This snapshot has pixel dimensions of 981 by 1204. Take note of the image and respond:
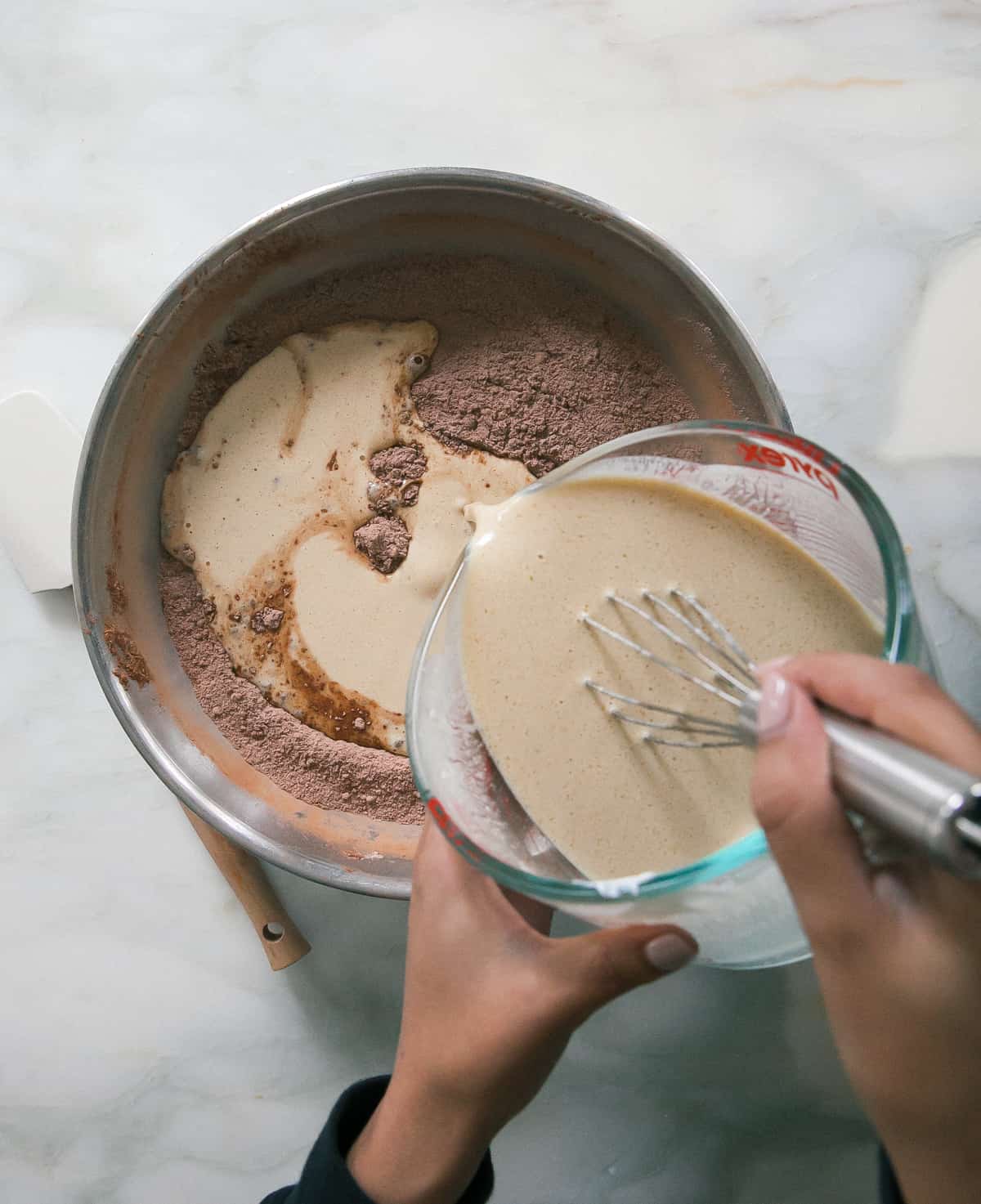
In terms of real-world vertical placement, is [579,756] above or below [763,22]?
below

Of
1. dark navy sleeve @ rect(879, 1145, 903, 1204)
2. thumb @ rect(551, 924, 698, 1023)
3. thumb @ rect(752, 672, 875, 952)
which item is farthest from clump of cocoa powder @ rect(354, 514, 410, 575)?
dark navy sleeve @ rect(879, 1145, 903, 1204)

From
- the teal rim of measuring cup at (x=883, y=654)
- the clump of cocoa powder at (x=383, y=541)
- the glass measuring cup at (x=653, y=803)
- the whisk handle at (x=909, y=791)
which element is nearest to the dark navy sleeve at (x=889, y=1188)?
the glass measuring cup at (x=653, y=803)

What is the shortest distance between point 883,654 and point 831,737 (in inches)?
4.9

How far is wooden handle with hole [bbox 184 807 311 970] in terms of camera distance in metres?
0.90

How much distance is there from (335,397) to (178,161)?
30 cm

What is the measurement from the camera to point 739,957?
2.32 feet

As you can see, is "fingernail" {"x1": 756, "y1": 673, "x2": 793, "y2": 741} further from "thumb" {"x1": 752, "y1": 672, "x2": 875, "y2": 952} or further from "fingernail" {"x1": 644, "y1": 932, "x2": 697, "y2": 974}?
"fingernail" {"x1": 644, "y1": 932, "x2": 697, "y2": 974}

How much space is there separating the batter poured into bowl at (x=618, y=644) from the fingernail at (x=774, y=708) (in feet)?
0.58

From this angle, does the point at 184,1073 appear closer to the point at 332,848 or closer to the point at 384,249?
the point at 332,848

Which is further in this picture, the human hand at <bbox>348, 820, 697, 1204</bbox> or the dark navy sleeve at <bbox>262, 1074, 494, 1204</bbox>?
the dark navy sleeve at <bbox>262, 1074, 494, 1204</bbox>

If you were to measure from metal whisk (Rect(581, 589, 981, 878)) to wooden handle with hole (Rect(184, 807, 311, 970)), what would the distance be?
1.45ft

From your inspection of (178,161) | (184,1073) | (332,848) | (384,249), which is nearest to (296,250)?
(384,249)

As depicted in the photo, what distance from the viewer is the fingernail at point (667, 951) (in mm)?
585

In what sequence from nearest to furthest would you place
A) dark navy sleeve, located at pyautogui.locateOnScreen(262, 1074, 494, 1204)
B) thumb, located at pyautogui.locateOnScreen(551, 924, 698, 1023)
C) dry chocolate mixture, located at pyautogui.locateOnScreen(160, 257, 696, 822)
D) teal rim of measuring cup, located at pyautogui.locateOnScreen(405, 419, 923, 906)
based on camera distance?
teal rim of measuring cup, located at pyautogui.locateOnScreen(405, 419, 923, 906)
thumb, located at pyautogui.locateOnScreen(551, 924, 698, 1023)
dark navy sleeve, located at pyautogui.locateOnScreen(262, 1074, 494, 1204)
dry chocolate mixture, located at pyautogui.locateOnScreen(160, 257, 696, 822)
